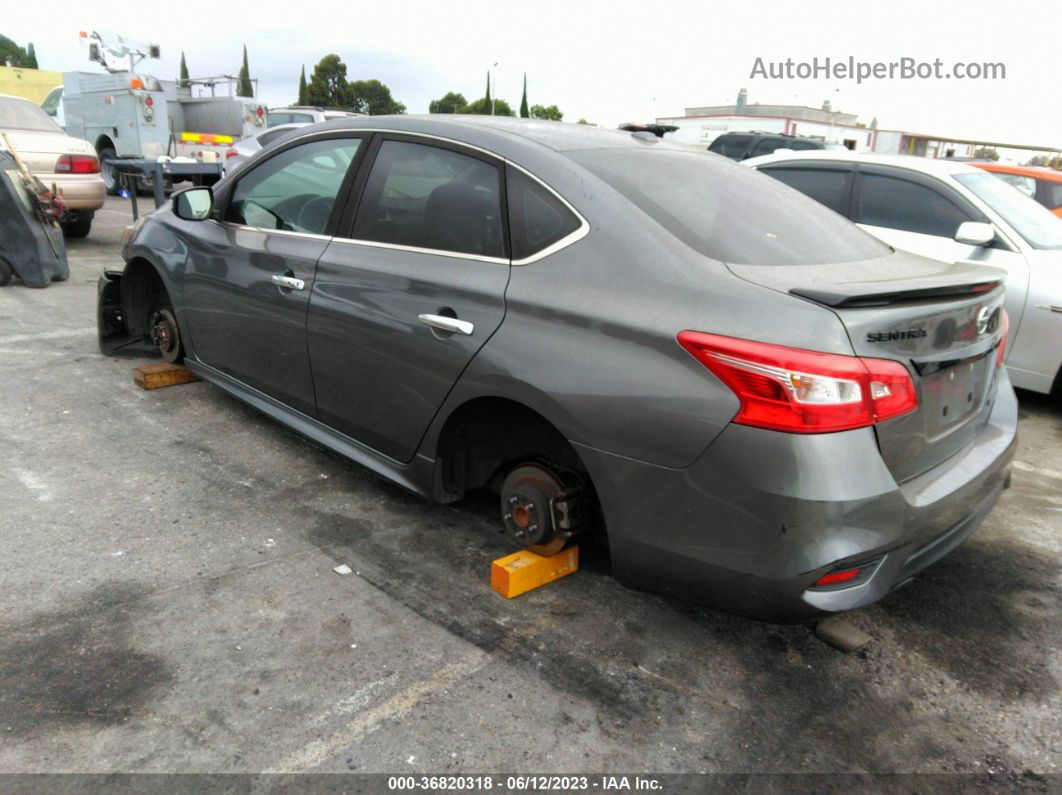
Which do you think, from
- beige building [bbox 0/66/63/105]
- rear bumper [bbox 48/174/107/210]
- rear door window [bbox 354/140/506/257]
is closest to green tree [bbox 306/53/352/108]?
beige building [bbox 0/66/63/105]

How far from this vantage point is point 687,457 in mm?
2271

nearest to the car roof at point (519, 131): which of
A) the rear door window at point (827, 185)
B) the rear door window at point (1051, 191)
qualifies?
the rear door window at point (827, 185)

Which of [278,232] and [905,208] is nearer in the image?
[278,232]

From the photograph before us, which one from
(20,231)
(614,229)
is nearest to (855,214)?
(614,229)

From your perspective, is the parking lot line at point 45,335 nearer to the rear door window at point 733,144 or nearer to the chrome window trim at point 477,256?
the chrome window trim at point 477,256

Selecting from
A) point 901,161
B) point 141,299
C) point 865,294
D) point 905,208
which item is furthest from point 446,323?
point 901,161

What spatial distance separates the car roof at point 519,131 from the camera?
9.89 ft

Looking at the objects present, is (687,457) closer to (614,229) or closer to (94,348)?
(614,229)

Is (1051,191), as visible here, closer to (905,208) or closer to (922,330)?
(905,208)

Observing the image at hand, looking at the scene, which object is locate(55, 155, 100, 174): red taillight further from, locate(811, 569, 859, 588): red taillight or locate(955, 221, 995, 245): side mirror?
locate(811, 569, 859, 588): red taillight

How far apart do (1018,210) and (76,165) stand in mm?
9681

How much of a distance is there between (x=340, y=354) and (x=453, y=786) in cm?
182

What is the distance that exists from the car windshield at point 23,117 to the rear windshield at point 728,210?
936 cm

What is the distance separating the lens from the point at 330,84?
4403 cm
